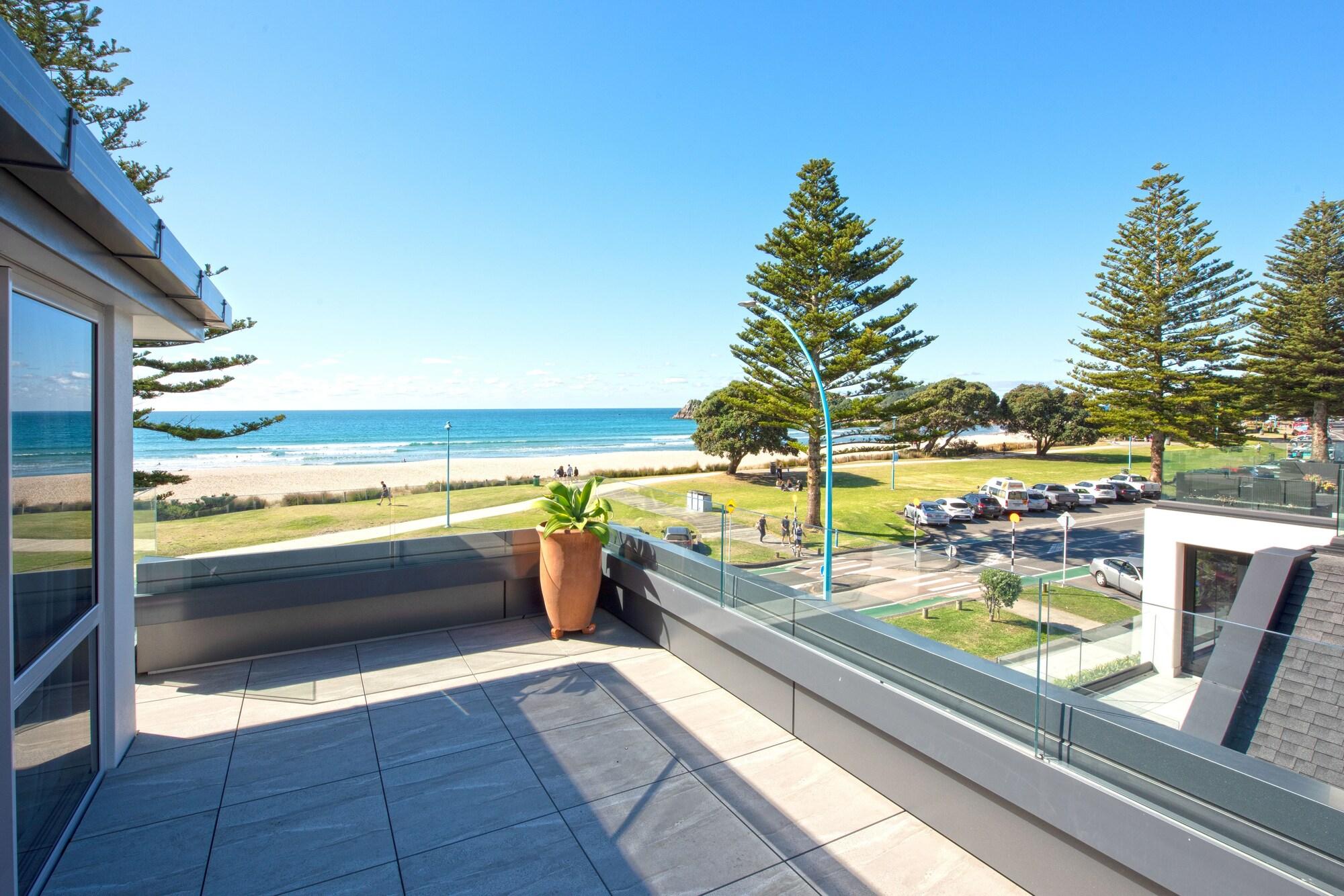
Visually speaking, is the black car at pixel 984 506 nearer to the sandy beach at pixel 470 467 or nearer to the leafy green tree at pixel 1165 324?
the leafy green tree at pixel 1165 324

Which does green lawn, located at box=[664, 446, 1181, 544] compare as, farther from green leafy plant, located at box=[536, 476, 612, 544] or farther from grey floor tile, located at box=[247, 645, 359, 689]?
grey floor tile, located at box=[247, 645, 359, 689]

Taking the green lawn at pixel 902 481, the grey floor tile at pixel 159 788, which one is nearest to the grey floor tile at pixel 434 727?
the grey floor tile at pixel 159 788

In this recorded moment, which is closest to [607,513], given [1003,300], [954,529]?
[954,529]

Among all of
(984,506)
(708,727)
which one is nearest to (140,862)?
(708,727)

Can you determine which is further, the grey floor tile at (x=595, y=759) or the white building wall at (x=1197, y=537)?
the white building wall at (x=1197, y=537)

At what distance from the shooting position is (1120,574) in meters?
3.98

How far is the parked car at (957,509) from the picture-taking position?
20016 millimetres

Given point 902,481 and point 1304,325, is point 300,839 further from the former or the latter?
point 1304,325

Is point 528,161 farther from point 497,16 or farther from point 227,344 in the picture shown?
point 227,344

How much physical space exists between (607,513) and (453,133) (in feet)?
28.8

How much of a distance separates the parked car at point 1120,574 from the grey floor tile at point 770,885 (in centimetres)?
155

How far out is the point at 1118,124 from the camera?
22.0 metres

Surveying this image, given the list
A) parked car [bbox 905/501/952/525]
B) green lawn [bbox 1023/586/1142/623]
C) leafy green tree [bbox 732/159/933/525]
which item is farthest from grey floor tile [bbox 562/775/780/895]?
parked car [bbox 905/501/952/525]

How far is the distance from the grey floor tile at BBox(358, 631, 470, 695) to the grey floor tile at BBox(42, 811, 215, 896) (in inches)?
55.2
